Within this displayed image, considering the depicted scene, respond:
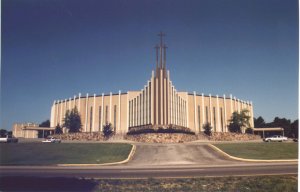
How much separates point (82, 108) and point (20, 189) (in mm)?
70008

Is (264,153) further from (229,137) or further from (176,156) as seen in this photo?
(229,137)

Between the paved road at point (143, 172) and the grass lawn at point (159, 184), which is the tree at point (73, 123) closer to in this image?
the paved road at point (143, 172)

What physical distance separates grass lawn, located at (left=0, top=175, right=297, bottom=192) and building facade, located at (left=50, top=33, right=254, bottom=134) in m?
41.5

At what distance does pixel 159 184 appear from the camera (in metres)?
13.4

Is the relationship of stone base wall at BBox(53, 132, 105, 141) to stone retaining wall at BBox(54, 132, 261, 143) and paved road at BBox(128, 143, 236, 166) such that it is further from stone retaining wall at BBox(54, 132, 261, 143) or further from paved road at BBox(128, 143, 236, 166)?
paved road at BBox(128, 143, 236, 166)

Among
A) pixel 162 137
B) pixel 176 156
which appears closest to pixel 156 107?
pixel 162 137

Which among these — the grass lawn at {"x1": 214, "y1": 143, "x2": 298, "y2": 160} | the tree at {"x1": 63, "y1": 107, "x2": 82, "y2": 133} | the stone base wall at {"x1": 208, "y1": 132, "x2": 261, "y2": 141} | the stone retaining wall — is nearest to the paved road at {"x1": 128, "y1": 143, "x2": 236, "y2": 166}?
the grass lawn at {"x1": 214, "y1": 143, "x2": 298, "y2": 160}

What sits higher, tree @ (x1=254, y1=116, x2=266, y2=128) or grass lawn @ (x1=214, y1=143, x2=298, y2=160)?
tree @ (x1=254, y1=116, x2=266, y2=128)

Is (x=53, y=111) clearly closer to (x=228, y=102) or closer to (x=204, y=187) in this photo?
(x=228, y=102)

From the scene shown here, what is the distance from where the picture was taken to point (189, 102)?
250 ft

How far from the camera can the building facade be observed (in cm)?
5881

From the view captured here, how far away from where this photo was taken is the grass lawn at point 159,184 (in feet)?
40.7

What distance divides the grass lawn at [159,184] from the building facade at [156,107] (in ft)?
136

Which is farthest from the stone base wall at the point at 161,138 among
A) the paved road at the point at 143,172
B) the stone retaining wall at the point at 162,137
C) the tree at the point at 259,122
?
the tree at the point at 259,122
